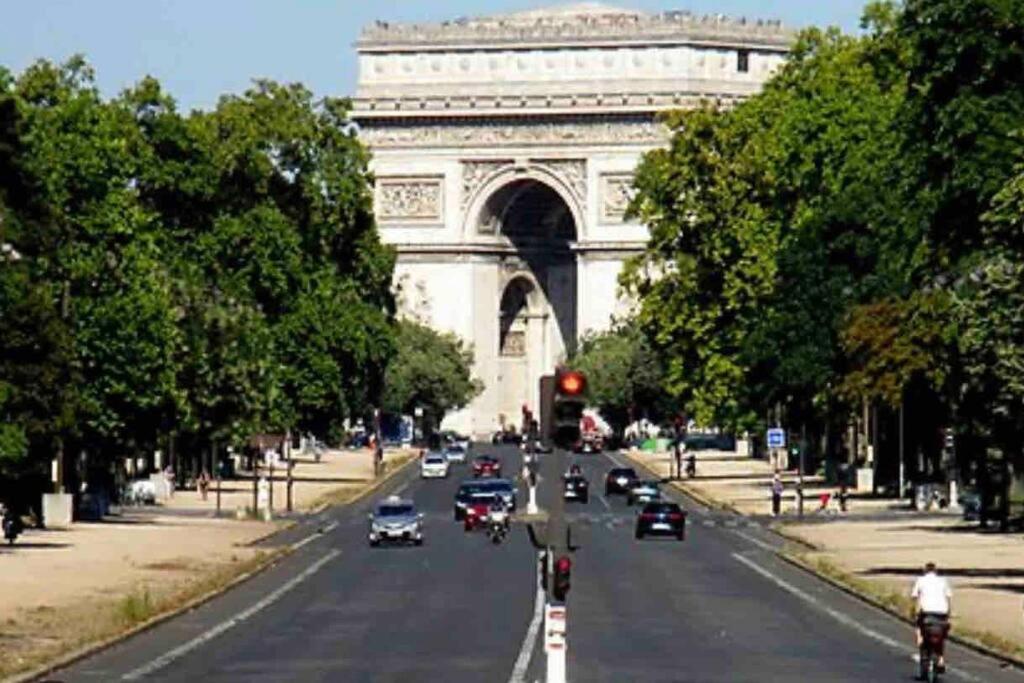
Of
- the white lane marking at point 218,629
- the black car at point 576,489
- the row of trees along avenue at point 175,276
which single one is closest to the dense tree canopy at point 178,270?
the row of trees along avenue at point 175,276

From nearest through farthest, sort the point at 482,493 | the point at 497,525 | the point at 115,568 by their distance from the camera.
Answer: the point at 115,568, the point at 497,525, the point at 482,493

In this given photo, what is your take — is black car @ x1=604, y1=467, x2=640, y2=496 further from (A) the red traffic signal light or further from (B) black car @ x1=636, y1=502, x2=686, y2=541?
(A) the red traffic signal light

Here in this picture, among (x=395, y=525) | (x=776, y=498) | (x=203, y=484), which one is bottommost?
(x=395, y=525)

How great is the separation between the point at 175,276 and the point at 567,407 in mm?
100423

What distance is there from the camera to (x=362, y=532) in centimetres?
10931

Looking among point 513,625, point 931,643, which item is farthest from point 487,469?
point 931,643

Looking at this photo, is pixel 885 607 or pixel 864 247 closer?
A: pixel 885 607

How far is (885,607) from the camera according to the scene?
69250 millimetres

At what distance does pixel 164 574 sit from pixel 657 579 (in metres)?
9.22

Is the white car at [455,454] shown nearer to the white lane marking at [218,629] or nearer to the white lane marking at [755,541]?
the white lane marking at [755,541]

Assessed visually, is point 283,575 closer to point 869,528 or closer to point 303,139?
point 869,528

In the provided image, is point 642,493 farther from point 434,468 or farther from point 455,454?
point 455,454

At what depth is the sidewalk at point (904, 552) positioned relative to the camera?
6694 centimetres

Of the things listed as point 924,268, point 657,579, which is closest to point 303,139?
point 924,268
